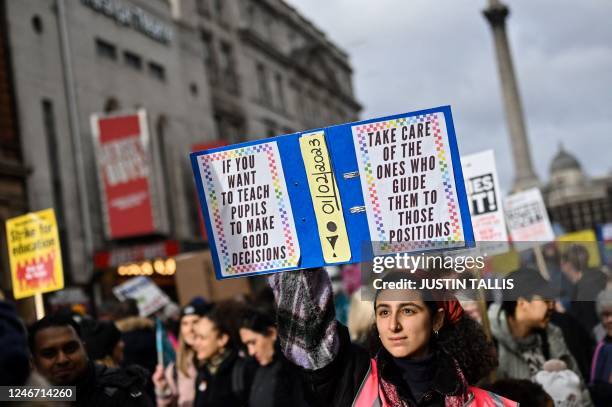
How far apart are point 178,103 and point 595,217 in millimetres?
20840

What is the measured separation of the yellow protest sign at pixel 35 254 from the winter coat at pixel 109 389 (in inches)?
96.4

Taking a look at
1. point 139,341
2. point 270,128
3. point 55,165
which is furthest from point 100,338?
point 270,128

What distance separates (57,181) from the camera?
78.2 feet

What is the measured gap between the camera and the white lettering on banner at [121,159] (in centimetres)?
2478

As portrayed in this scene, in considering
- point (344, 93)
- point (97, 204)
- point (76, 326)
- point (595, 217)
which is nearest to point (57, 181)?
point (97, 204)

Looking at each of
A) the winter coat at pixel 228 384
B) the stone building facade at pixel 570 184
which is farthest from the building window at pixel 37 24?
the stone building facade at pixel 570 184

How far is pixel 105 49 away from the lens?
27.4 metres

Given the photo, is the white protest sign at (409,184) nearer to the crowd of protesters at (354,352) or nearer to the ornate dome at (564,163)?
the crowd of protesters at (354,352)

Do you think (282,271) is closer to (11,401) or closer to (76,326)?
(76,326)

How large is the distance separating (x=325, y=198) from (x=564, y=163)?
3715 inches

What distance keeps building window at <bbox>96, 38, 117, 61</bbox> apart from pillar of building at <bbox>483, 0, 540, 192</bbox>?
2812 cm

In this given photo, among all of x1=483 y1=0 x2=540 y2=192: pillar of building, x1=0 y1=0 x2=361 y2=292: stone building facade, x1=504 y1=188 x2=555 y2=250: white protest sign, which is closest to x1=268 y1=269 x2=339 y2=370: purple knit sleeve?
x1=504 y1=188 x2=555 y2=250: white protest sign

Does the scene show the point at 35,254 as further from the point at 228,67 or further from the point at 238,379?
the point at 228,67

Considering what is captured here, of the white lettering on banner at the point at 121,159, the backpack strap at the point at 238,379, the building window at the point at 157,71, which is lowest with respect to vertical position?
the backpack strap at the point at 238,379
